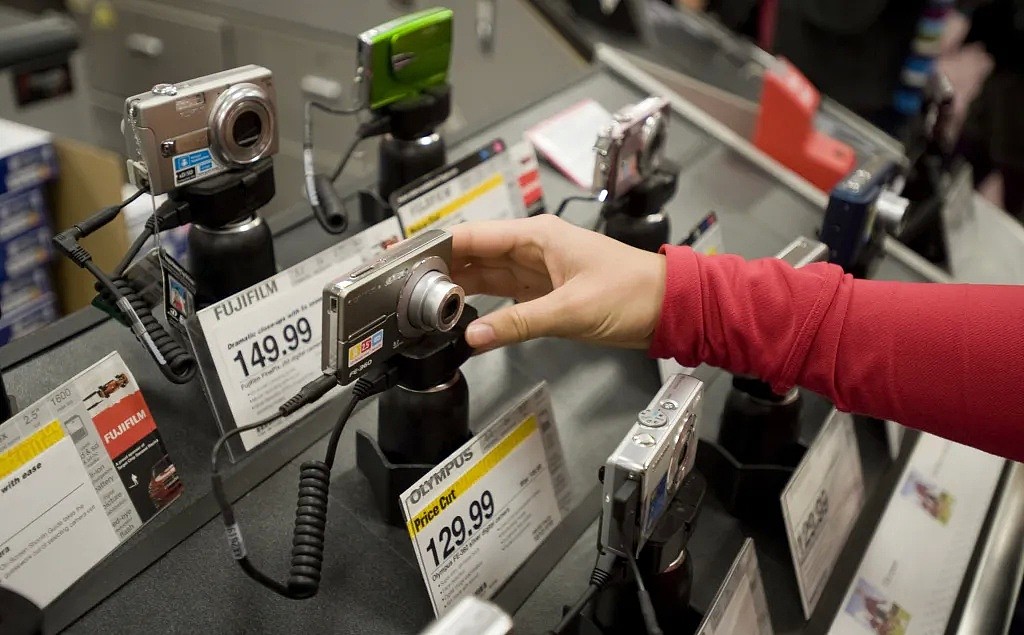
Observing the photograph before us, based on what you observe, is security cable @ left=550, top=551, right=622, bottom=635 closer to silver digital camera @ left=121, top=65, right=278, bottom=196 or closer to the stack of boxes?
silver digital camera @ left=121, top=65, right=278, bottom=196

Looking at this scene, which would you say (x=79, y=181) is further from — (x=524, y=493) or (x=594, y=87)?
(x=524, y=493)

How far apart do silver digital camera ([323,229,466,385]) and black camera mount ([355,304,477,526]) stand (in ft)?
0.07

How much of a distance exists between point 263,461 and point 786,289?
487 mm

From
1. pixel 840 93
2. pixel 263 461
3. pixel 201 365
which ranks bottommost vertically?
pixel 840 93

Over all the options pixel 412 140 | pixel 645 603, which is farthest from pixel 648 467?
pixel 412 140

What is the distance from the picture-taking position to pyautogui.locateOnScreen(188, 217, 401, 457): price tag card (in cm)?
77

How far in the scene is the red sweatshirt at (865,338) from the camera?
0.75 meters

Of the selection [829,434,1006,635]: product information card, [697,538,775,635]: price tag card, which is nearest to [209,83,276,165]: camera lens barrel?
[697,538,775,635]: price tag card

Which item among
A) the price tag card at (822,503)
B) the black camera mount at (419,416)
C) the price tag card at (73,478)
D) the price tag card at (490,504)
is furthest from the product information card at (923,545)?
the price tag card at (73,478)

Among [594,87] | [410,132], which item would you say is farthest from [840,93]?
[410,132]

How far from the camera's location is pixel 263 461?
2.73 ft

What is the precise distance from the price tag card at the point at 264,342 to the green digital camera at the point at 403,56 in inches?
8.6

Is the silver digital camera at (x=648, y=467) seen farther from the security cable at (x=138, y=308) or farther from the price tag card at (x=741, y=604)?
the security cable at (x=138, y=308)

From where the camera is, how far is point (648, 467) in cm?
59
